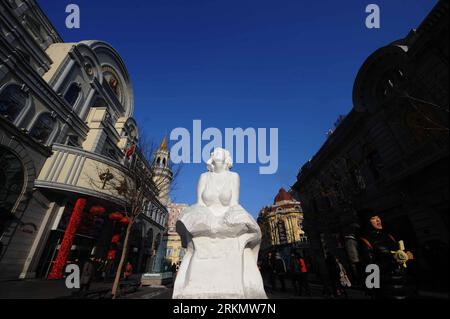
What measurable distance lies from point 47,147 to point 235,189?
14.0 m

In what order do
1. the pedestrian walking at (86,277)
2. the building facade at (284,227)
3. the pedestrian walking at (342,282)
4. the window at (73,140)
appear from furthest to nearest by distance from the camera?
the building facade at (284,227)
the window at (73,140)
the pedestrian walking at (86,277)
the pedestrian walking at (342,282)

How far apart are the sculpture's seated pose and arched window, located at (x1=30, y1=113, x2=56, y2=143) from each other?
14319mm

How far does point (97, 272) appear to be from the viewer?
44.7ft

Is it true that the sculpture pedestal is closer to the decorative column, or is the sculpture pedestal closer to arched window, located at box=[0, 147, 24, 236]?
arched window, located at box=[0, 147, 24, 236]

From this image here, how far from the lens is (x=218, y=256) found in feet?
8.30

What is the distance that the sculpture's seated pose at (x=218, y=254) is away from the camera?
234 centimetres

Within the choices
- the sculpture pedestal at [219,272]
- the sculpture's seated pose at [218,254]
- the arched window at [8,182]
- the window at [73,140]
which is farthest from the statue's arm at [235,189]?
the window at [73,140]

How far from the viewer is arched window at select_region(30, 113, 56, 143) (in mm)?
11984

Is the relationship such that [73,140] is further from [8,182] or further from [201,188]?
[201,188]

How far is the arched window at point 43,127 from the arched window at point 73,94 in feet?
9.13

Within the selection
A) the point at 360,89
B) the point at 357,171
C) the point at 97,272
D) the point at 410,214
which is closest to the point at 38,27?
the point at 97,272

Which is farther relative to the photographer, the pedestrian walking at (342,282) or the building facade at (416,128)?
the pedestrian walking at (342,282)

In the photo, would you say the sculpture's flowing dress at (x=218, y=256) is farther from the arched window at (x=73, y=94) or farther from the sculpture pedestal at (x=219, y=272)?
the arched window at (x=73, y=94)
